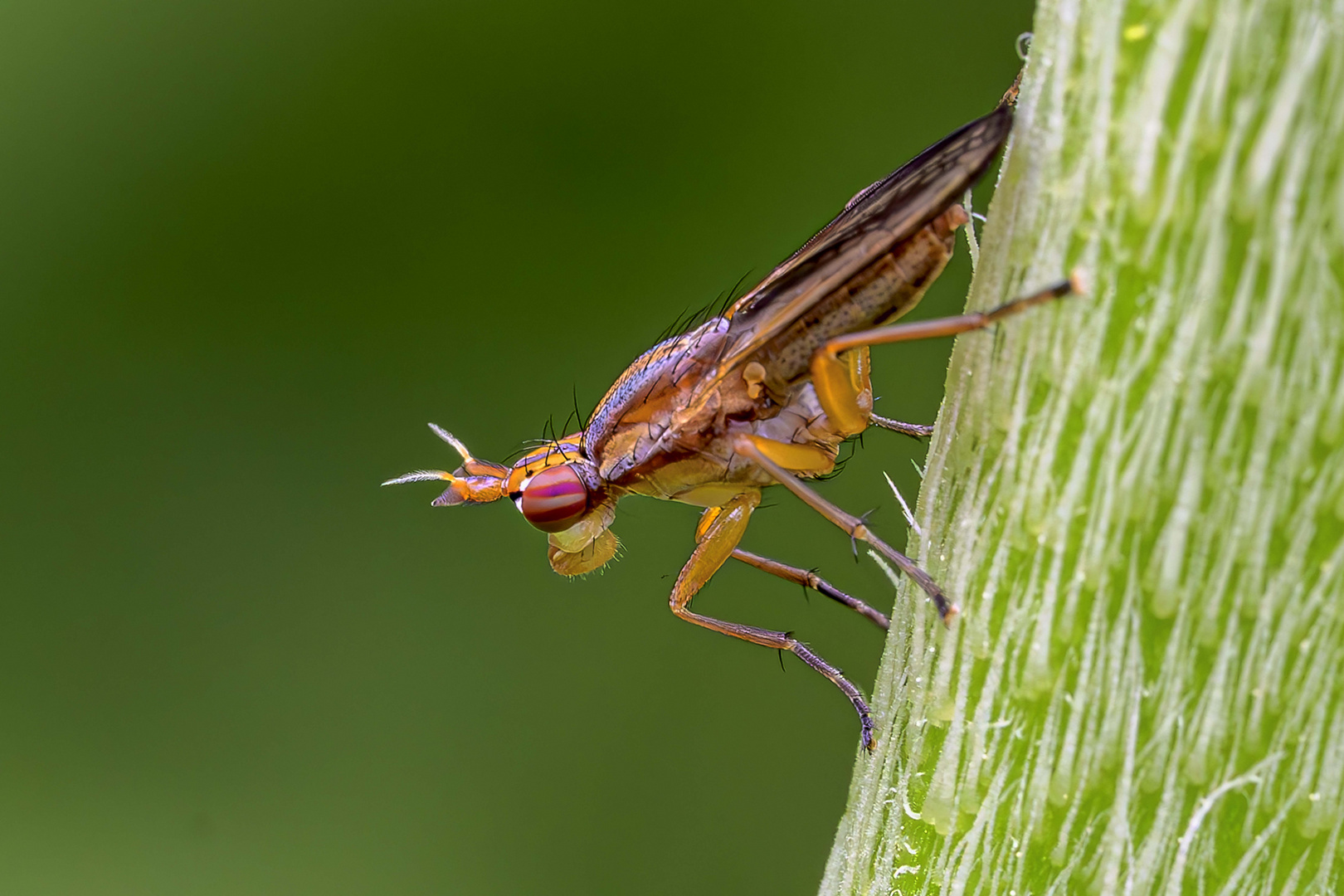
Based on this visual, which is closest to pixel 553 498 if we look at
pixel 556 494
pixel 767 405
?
pixel 556 494

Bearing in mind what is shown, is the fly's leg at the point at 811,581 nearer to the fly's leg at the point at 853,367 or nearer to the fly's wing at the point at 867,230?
the fly's leg at the point at 853,367

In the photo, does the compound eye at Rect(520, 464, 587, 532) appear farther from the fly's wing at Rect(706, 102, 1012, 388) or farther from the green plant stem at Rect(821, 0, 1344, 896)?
the green plant stem at Rect(821, 0, 1344, 896)

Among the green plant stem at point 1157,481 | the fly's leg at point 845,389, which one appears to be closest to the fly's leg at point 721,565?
the fly's leg at point 845,389

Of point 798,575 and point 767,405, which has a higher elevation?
point 767,405

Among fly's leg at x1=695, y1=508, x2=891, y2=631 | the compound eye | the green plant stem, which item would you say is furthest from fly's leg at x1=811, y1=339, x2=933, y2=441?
the green plant stem

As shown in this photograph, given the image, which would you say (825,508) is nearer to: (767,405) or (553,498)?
(767,405)

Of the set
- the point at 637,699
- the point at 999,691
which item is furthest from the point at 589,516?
the point at 999,691
